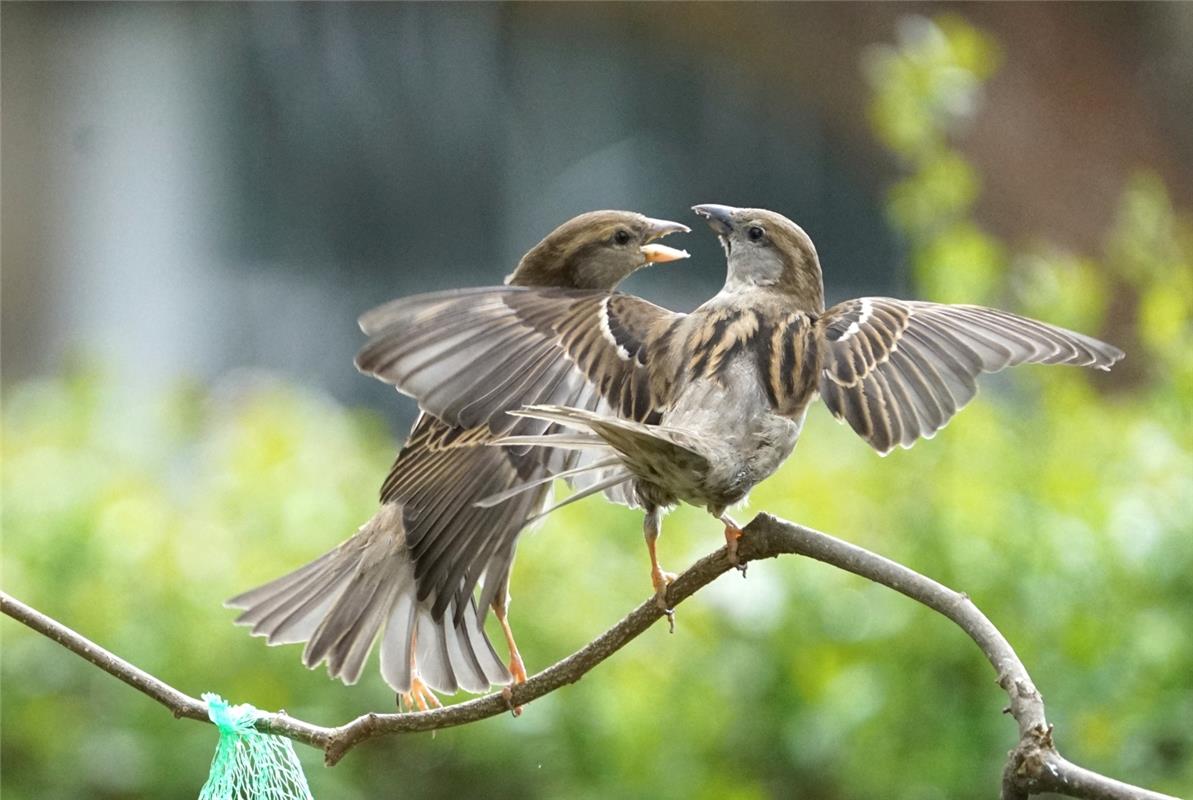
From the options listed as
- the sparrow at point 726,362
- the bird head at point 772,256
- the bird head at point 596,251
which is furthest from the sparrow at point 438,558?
the sparrow at point 726,362

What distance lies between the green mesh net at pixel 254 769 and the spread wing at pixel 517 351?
54cm

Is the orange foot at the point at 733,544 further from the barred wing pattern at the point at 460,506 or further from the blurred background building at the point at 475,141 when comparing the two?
the blurred background building at the point at 475,141

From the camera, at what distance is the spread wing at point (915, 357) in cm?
251

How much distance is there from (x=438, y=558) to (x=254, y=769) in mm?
582

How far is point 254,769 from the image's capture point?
103 inches

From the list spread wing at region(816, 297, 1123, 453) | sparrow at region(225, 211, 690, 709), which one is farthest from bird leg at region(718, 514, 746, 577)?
sparrow at region(225, 211, 690, 709)

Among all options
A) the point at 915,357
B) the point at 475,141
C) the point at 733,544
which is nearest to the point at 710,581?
the point at 733,544

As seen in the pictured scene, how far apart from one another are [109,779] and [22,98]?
20.7ft

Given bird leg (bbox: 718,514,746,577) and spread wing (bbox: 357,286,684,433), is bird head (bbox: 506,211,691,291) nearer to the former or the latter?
spread wing (bbox: 357,286,684,433)

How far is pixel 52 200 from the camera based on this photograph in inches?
372

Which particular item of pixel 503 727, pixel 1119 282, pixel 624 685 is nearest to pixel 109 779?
pixel 503 727

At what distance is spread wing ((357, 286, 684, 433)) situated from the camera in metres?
2.40

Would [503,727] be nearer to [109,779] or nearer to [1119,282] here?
[109,779]

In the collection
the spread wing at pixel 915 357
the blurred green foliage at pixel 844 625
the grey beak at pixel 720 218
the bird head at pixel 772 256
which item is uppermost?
the grey beak at pixel 720 218
